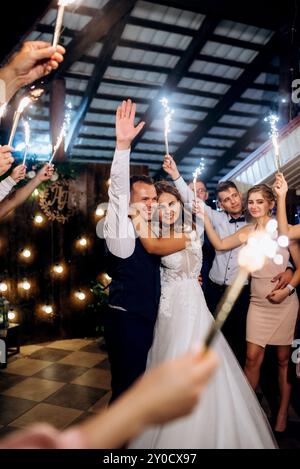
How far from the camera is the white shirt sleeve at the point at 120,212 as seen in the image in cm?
230

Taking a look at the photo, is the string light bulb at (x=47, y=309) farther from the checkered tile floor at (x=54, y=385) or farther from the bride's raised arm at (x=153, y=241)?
the bride's raised arm at (x=153, y=241)

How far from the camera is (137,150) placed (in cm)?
1287

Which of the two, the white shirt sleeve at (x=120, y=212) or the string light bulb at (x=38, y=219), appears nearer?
the white shirt sleeve at (x=120, y=212)

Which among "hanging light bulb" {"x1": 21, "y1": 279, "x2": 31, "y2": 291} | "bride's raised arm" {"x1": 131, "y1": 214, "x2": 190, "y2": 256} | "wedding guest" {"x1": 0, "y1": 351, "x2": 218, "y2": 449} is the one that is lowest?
"hanging light bulb" {"x1": 21, "y1": 279, "x2": 31, "y2": 291}

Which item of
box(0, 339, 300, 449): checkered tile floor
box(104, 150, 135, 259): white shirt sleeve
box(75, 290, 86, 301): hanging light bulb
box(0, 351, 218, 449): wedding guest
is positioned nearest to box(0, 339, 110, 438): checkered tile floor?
box(0, 339, 300, 449): checkered tile floor

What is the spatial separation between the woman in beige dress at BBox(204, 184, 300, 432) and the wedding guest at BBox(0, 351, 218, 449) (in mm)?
2679

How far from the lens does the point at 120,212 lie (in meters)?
2.38

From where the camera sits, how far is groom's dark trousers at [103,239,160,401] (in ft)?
8.67

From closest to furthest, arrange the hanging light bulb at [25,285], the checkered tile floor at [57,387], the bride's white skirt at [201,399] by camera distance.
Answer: the bride's white skirt at [201,399], the checkered tile floor at [57,387], the hanging light bulb at [25,285]

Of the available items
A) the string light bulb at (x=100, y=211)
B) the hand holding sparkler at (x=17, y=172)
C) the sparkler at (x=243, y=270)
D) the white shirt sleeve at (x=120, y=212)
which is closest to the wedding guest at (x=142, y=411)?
the sparkler at (x=243, y=270)

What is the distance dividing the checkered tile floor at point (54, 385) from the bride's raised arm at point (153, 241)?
212 centimetres

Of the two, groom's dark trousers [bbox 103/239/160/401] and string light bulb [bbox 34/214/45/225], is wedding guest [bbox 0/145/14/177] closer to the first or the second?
groom's dark trousers [bbox 103/239/160/401]

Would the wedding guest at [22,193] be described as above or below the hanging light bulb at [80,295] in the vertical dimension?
above

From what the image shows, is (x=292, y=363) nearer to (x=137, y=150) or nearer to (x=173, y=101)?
(x=173, y=101)
